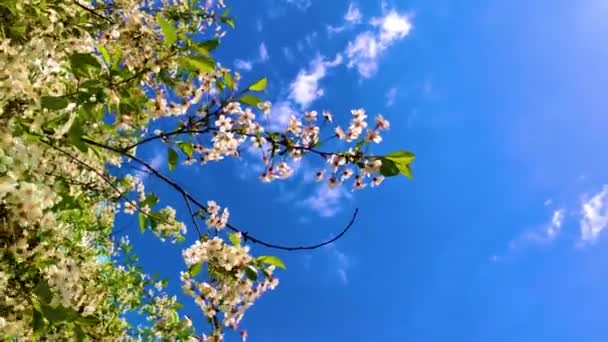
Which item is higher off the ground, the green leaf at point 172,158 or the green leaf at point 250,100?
the green leaf at point 250,100

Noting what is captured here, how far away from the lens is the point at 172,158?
139 inches

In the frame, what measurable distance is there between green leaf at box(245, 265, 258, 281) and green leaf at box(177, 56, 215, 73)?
3.40 feet

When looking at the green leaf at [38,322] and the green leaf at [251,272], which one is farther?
the green leaf at [251,272]

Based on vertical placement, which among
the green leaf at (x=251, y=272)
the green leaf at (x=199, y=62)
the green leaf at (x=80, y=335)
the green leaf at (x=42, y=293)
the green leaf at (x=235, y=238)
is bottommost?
the green leaf at (x=80, y=335)

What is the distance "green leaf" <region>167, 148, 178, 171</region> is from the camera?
3.52 meters

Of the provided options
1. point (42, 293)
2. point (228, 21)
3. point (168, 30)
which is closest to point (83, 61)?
point (168, 30)

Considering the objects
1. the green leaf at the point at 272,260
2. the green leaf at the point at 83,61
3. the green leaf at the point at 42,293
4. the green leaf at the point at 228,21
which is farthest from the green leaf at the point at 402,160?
the green leaf at the point at 228,21

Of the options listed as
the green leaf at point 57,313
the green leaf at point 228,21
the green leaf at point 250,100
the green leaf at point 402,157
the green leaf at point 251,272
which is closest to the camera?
the green leaf at point 57,313

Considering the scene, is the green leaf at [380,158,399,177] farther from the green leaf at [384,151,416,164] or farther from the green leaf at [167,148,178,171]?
the green leaf at [167,148,178,171]

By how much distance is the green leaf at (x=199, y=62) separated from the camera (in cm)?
263

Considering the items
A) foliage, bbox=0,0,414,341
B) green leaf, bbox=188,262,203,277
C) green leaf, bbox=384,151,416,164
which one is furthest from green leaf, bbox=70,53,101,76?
green leaf, bbox=384,151,416,164

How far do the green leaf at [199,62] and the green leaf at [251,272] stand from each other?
104 centimetres

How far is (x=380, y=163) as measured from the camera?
3.21m

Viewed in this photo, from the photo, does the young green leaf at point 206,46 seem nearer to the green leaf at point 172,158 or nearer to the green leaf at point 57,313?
the green leaf at point 172,158
